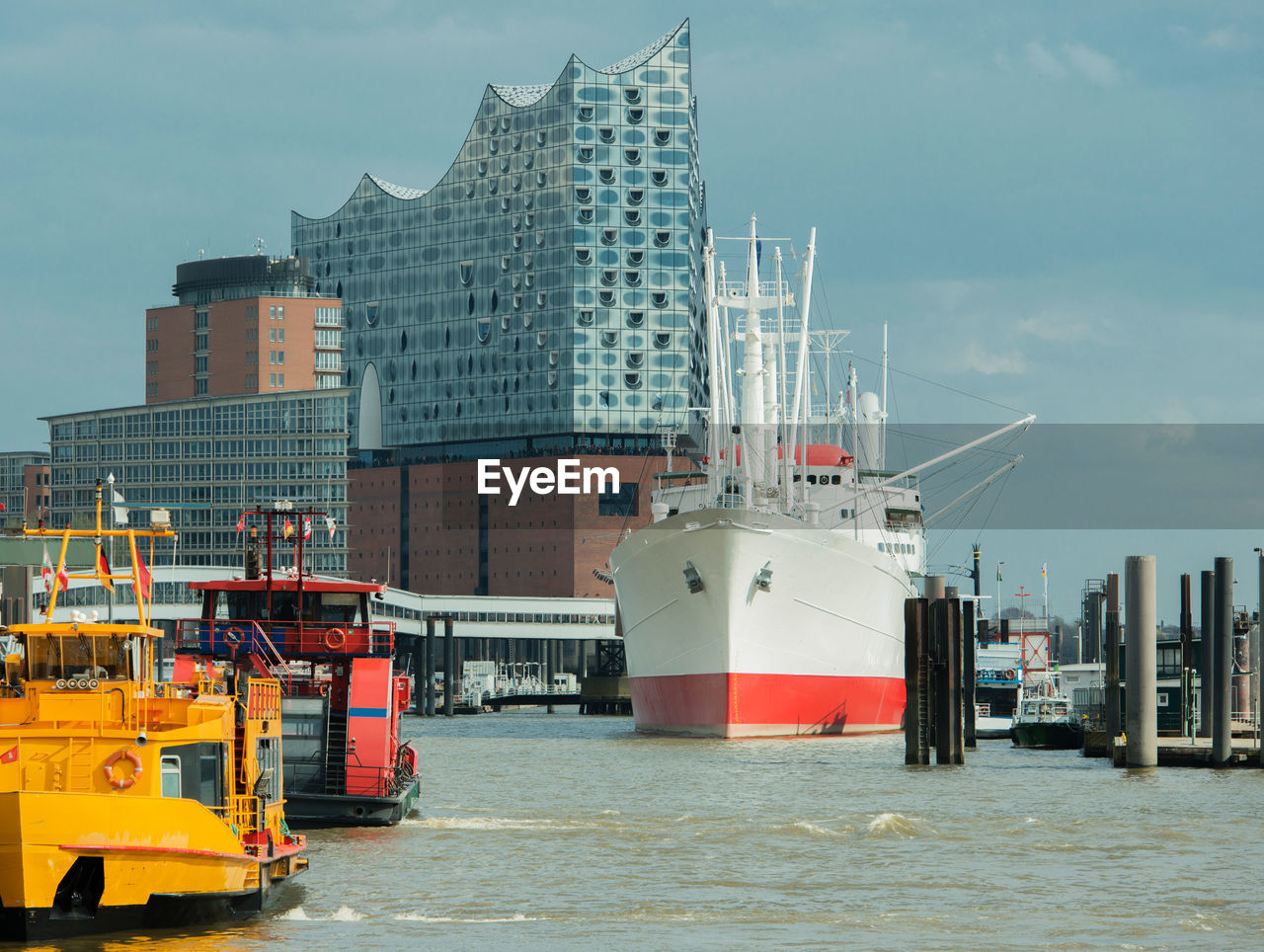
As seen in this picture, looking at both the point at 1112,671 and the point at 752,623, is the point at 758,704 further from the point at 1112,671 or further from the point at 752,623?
the point at 1112,671

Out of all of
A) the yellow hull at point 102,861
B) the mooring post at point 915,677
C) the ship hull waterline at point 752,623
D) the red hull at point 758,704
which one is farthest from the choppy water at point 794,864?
the ship hull waterline at point 752,623

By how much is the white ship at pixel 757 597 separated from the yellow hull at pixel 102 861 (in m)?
48.6

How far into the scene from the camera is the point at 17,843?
23.1 metres

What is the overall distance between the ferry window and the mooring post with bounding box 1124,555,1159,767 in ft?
131

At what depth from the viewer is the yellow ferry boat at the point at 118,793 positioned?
23.4m

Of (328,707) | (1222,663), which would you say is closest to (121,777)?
(328,707)

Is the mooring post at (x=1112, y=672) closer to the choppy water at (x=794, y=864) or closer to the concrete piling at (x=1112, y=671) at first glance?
the concrete piling at (x=1112, y=671)

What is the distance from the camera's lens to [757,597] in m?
73.4

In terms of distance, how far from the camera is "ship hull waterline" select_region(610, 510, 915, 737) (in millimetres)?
73125

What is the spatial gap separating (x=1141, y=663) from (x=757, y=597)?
18.5m

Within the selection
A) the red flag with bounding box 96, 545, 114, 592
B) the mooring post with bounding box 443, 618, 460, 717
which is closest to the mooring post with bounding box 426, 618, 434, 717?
the mooring post with bounding box 443, 618, 460, 717

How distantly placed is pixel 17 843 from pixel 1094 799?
33383mm

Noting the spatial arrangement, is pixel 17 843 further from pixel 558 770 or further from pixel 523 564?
pixel 523 564

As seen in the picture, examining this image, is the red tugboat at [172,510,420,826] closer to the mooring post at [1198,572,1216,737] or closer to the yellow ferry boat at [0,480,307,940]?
the yellow ferry boat at [0,480,307,940]
